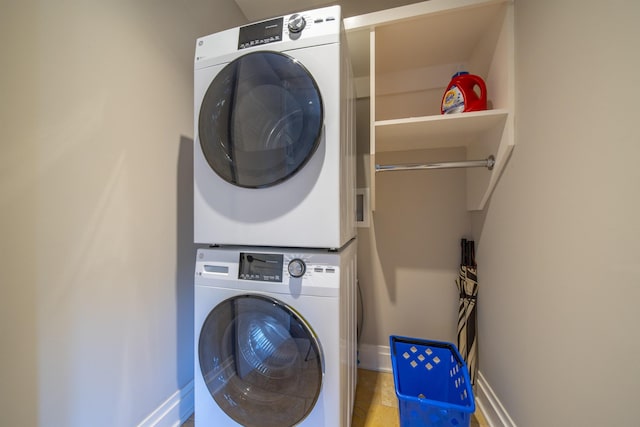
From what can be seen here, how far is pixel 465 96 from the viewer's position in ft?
3.51

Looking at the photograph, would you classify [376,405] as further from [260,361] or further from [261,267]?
[261,267]

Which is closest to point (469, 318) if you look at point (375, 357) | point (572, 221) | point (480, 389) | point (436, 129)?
point (480, 389)

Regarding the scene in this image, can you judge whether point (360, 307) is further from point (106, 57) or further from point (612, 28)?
point (106, 57)

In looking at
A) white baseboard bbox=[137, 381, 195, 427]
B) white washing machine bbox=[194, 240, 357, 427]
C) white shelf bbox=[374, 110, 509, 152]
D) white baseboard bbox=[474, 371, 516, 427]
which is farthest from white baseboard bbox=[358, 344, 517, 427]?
white shelf bbox=[374, 110, 509, 152]

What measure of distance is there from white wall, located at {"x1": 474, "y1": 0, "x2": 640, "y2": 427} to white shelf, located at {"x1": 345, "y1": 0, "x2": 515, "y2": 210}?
0.27 ft

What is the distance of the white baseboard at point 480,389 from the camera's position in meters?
1.04

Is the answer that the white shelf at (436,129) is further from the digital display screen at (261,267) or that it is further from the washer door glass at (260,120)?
the digital display screen at (261,267)

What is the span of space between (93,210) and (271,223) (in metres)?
0.64

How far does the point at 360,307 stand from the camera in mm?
1636

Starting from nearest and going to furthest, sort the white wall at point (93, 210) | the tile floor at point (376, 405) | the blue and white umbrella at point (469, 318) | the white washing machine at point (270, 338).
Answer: the white wall at point (93, 210), the white washing machine at point (270, 338), the tile floor at point (376, 405), the blue and white umbrella at point (469, 318)

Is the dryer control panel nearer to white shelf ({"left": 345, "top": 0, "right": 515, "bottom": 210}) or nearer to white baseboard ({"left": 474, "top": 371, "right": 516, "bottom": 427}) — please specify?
white shelf ({"left": 345, "top": 0, "right": 515, "bottom": 210})

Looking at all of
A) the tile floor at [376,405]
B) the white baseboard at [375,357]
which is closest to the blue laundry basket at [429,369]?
the tile floor at [376,405]

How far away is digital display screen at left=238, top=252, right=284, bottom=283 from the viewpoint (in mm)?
845

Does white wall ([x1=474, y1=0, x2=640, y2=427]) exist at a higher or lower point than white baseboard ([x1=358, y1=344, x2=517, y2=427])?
higher
